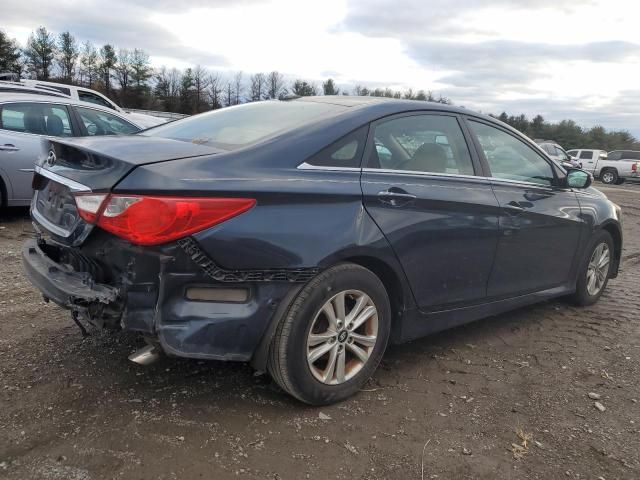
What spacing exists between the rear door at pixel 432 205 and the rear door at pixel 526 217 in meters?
0.17

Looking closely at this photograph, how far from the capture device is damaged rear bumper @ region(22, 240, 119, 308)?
2512 mm

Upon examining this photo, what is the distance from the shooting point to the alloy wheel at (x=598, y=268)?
484 cm

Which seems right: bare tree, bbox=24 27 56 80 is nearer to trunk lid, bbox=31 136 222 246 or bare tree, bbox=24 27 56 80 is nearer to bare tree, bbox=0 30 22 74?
bare tree, bbox=0 30 22 74

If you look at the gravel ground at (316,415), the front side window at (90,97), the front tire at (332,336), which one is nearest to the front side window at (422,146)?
the front tire at (332,336)

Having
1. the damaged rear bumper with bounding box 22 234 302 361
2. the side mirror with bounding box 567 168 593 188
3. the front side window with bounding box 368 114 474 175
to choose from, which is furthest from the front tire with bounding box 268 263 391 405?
the side mirror with bounding box 567 168 593 188

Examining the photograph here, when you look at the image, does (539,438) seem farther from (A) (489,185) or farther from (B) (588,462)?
(A) (489,185)

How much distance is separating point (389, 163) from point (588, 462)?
70.2 inches

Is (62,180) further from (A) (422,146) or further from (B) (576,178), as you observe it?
(B) (576,178)

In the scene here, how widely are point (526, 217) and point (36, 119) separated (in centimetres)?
604

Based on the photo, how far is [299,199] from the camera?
2.64 metres

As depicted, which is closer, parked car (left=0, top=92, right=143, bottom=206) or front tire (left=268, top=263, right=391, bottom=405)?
front tire (left=268, top=263, right=391, bottom=405)

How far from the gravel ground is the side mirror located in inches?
51.3

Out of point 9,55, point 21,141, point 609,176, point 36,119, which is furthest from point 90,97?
point 9,55

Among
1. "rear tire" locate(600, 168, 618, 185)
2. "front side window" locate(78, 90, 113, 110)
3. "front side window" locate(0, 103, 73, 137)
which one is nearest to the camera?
"front side window" locate(0, 103, 73, 137)
